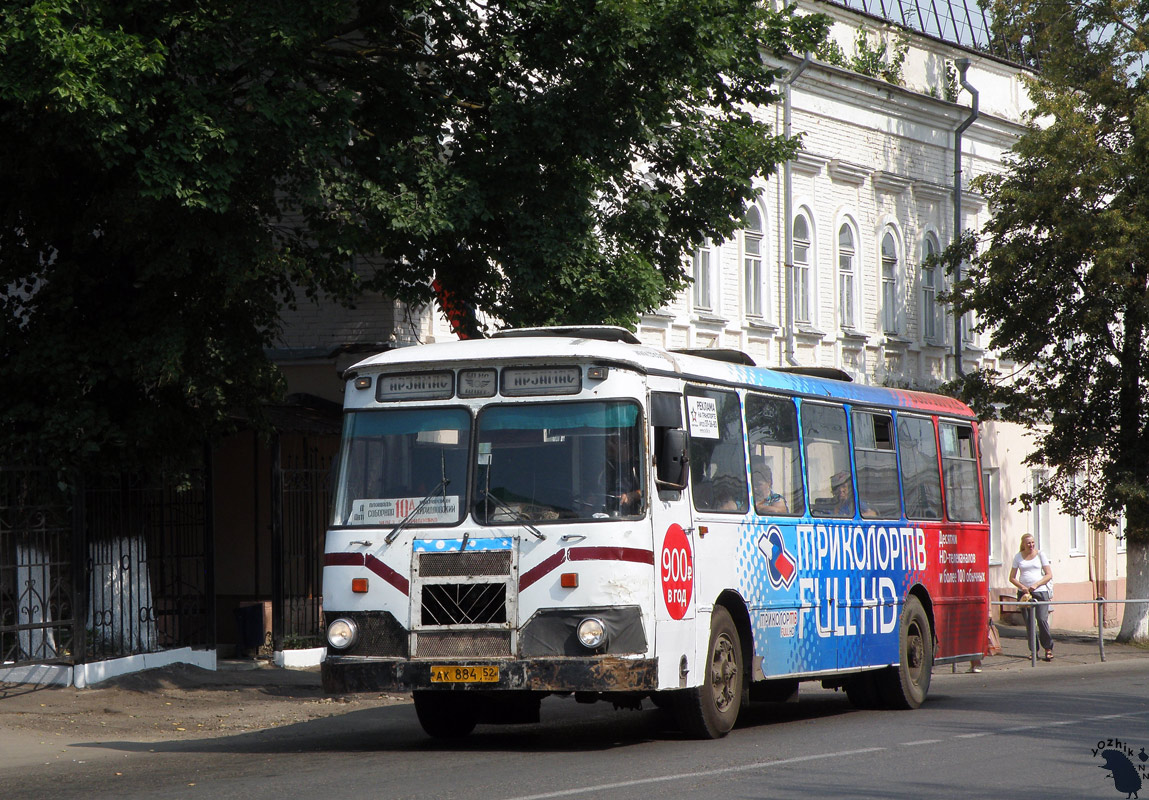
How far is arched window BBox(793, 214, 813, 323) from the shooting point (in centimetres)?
3148

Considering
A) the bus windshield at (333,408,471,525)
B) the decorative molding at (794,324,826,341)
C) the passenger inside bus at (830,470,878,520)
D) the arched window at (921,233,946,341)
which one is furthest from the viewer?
the arched window at (921,233,946,341)

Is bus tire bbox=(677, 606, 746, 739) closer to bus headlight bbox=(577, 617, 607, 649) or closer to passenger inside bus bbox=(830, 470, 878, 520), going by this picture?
bus headlight bbox=(577, 617, 607, 649)

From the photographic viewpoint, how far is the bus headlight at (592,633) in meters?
11.4

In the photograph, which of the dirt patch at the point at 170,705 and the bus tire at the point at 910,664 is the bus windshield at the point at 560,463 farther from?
the bus tire at the point at 910,664

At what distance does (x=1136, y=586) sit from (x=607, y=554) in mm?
22221

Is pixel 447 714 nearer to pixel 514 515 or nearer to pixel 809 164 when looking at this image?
pixel 514 515

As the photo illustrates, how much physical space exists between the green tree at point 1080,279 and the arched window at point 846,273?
2.62m

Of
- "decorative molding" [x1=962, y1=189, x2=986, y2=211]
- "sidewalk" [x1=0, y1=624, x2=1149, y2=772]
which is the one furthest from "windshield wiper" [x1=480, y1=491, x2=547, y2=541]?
"decorative molding" [x1=962, y1=189, x2=986, y2=211]

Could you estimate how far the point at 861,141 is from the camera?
3300cm

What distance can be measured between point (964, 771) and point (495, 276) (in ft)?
30.3

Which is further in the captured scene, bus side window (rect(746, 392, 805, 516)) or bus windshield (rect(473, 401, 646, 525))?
bus side window (rect(746, 392, 805, 516))

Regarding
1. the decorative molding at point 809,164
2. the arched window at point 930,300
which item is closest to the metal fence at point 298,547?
the decorative molding at point 809,164

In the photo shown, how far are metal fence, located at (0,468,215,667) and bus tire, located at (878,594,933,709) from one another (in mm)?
7545

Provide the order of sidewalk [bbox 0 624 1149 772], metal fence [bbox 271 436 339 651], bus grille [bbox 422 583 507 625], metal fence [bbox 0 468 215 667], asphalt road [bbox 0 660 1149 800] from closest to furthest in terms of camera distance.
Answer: asphalt road [bbox 0 660 1149 800] < bus grille [bbox 422 583 507 625] < sidewalk [bbox 0 624 1149 772] < metal fence [bbox 0 468 215 667] < metal fence [bbox 271 436 339 651]
